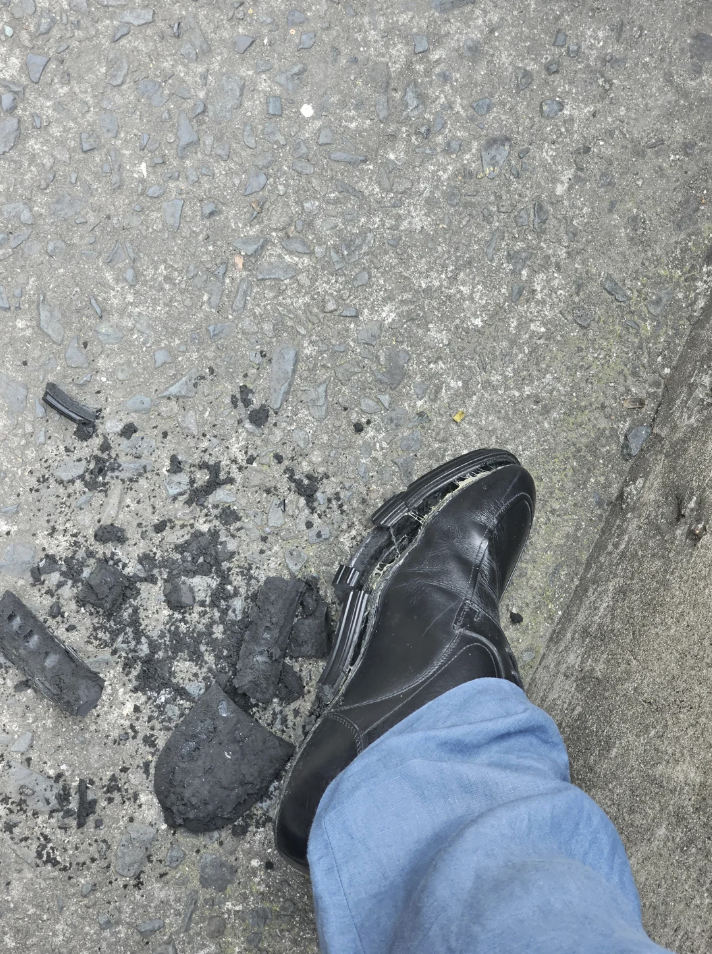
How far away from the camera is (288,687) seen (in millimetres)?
1917

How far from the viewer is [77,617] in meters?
1.89

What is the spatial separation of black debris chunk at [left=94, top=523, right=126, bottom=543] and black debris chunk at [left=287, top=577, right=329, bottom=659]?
0.52 meters

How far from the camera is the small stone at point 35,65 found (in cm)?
195

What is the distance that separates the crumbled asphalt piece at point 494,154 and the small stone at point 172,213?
88 cm

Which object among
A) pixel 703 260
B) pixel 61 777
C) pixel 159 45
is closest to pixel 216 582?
pixel 61 777

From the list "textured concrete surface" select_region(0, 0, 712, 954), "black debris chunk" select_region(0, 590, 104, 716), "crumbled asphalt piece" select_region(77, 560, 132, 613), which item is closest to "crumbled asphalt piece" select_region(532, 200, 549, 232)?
"textured concrete surface" select_region(0, 0, 712, 954)

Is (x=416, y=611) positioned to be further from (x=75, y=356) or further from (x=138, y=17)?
(x=138, y=17)

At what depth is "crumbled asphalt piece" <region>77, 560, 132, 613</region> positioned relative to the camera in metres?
1.87

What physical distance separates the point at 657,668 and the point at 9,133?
2.18 meters

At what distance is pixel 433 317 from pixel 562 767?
1223 mm

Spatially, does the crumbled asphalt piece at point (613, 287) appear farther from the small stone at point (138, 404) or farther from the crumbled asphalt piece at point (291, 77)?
the small stone at point (138, 404)

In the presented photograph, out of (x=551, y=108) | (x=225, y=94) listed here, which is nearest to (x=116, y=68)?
(x=225, y=94)

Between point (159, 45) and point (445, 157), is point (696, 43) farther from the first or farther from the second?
point (159, 45)

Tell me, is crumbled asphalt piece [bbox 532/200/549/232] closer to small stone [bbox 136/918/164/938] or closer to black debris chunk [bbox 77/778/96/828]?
black debris chunk [bbox 77/778/96/828]
